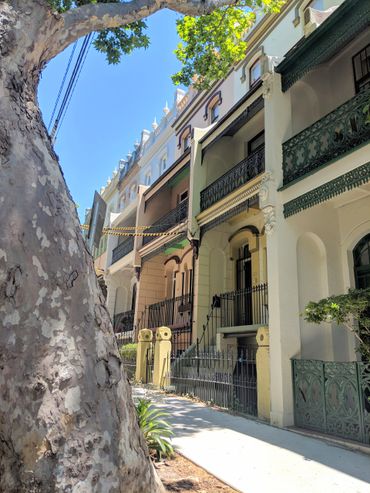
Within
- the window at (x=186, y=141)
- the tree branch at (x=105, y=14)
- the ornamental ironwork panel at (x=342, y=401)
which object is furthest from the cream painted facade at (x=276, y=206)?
the tree branch at (x=105, y=14)

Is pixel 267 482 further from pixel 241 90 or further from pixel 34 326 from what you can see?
pixel 241 90

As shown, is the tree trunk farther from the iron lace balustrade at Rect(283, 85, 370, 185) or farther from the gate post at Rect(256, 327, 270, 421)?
the iron lace balustrade at Rect(283, 85, 370, 185)

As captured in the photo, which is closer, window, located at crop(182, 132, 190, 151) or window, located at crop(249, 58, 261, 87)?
window, located at crop(249, 58, 261, 87)

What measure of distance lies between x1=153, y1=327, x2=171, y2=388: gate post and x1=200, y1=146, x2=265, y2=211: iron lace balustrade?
4277mm

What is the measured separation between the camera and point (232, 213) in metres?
11.1

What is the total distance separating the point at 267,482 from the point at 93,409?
2.88m

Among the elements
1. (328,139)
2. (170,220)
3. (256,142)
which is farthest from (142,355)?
(328,139)

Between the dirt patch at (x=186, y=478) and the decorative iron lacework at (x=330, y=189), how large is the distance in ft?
17.1

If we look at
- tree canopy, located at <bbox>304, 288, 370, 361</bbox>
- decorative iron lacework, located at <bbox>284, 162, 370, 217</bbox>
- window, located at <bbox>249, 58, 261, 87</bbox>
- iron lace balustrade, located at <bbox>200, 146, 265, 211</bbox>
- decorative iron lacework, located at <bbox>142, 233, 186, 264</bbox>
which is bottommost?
tree canopy, located at <bbox>304, 288, 370, 361</bbox>

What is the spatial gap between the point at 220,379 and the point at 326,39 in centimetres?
772

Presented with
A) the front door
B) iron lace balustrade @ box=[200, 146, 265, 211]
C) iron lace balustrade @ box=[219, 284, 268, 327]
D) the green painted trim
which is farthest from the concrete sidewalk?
iron lace balustrade @ box=[200, 146, 265, 211]

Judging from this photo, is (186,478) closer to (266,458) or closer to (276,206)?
(266,458)

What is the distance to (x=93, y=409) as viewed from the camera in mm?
2029

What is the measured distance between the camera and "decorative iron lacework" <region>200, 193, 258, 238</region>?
33.8ft
